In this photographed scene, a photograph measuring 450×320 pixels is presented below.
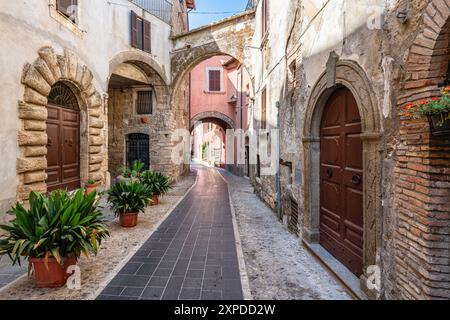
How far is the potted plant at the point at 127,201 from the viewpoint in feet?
19.7

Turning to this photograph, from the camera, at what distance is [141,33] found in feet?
36.2

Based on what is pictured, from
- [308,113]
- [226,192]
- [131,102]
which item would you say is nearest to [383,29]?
[308,113]

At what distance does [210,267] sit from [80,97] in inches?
239

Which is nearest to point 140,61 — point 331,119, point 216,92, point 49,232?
point 331,119

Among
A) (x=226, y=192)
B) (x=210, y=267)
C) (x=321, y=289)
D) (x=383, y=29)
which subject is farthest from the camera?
(x=226, y=192)

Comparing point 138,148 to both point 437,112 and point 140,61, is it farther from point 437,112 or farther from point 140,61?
point 437,112

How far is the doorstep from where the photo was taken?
3162 mm

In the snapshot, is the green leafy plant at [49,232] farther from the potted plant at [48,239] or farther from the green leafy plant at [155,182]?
the green leafy plant at [155,182]

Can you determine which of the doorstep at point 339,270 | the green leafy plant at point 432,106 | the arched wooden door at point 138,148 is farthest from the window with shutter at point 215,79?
the green leafy plant at point 432,106

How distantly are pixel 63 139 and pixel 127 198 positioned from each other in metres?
2.56

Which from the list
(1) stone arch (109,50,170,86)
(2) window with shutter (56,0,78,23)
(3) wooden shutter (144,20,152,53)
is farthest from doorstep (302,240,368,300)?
(3) wooden shutter (144,20,152,53)

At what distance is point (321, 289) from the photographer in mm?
3400

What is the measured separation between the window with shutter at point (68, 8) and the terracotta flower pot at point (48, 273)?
226 inches
